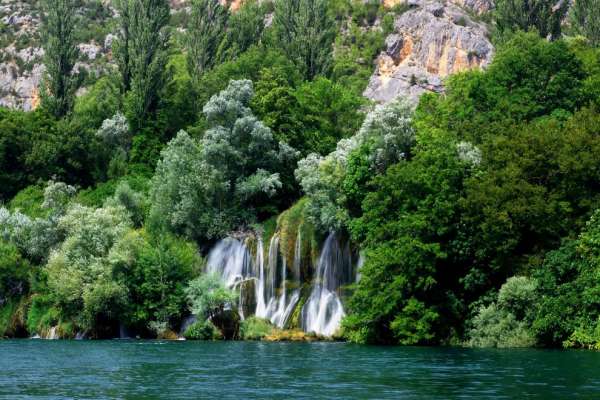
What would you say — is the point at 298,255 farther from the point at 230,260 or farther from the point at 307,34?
the point at 307,34

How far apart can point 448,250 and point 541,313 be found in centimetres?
903

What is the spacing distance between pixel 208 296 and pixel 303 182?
11.8m

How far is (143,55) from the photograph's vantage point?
361 ft

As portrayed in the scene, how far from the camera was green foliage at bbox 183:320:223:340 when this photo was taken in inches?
2931

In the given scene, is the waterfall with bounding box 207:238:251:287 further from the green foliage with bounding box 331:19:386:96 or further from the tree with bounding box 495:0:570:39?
the green foliage with bounding box 331:19:386:96

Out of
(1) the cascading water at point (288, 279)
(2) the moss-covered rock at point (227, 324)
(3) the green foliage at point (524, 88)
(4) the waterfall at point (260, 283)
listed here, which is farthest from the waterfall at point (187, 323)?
(3) the green foliage at point (524, 88)

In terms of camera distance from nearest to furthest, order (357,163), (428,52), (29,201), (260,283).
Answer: (357,163) → (260,283) → (29,201) → (428,52)

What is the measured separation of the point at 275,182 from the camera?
85750 millimetres

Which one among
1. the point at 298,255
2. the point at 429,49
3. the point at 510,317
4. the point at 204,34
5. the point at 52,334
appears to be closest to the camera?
the point at 510,317

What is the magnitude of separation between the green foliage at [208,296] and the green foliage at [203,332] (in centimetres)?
69

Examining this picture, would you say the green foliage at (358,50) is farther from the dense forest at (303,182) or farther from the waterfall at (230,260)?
the waterfall at (230,260)

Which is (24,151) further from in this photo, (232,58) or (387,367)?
(387,367)

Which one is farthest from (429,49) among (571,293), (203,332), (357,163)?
(571,293)

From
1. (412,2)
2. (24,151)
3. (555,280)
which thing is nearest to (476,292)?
(555,280)
